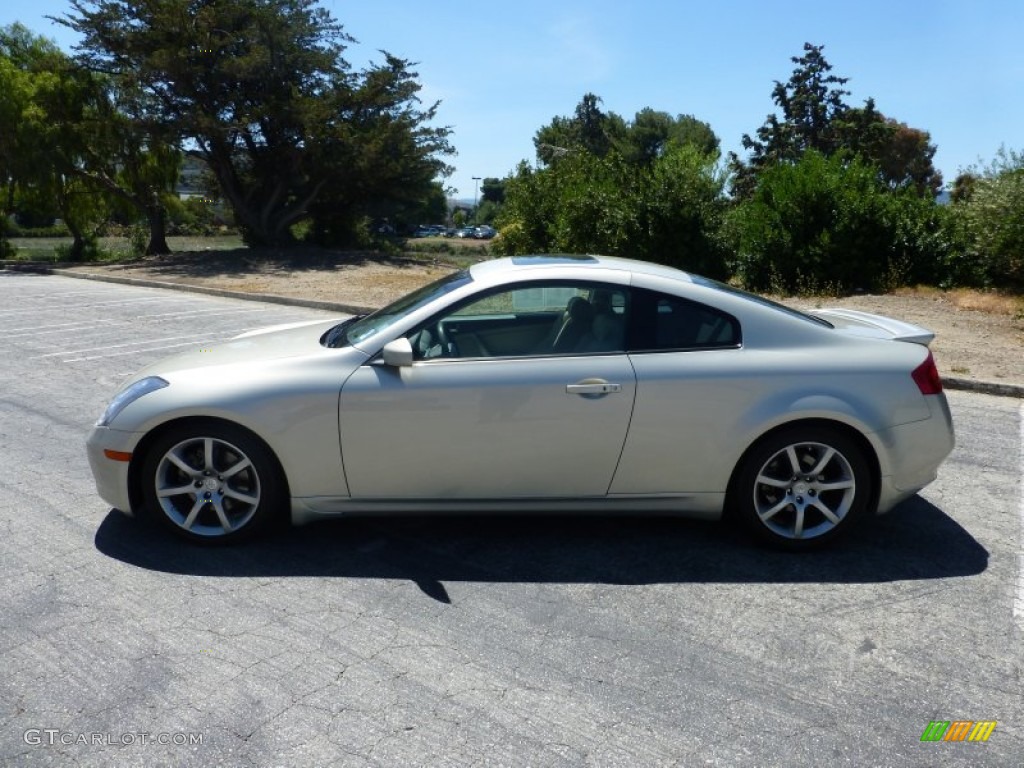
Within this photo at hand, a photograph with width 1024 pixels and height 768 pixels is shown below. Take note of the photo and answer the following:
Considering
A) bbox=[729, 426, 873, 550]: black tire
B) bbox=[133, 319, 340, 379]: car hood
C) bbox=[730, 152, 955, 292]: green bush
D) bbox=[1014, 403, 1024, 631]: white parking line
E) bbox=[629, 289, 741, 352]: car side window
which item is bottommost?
bbox=[1014, 403, 1024, 631]: white parking line

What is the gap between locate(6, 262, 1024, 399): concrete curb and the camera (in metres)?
8.61

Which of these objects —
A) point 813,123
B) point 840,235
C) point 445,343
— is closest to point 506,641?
point 445,343

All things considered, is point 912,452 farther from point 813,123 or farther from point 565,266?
point 813,123

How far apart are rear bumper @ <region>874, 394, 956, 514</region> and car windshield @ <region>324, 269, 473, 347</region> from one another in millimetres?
2317

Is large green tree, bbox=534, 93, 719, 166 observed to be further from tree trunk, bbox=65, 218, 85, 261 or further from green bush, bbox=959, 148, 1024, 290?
green bush, bbox=959, 148, 1024, 290

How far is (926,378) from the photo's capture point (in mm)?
4520

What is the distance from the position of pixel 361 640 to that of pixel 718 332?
2.32m

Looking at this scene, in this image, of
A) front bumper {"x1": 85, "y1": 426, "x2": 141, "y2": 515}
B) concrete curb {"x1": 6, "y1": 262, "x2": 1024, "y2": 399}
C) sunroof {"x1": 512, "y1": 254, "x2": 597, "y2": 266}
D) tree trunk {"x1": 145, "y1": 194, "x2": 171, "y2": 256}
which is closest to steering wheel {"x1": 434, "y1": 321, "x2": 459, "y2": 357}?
sunroof {"x1": 512, "y1": 254, "x2": 597, "y2": 266}

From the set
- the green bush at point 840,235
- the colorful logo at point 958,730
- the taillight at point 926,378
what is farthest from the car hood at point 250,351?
the green bush at point 840,235

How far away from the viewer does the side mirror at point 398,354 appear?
14.1ft

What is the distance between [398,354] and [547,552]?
126 centimetres

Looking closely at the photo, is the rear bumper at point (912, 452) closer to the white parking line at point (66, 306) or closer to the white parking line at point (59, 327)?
the white parking line at point (59, 327)

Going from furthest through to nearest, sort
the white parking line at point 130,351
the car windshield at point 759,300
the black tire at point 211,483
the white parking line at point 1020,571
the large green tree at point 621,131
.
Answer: the large green tree at point 621,131 < the white parking line at point 130,351 < the car windshield at point 759,300 < the black tire at point 211,483 < the white parking line at point 1020,571

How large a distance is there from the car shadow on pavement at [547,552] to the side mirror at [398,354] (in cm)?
97
